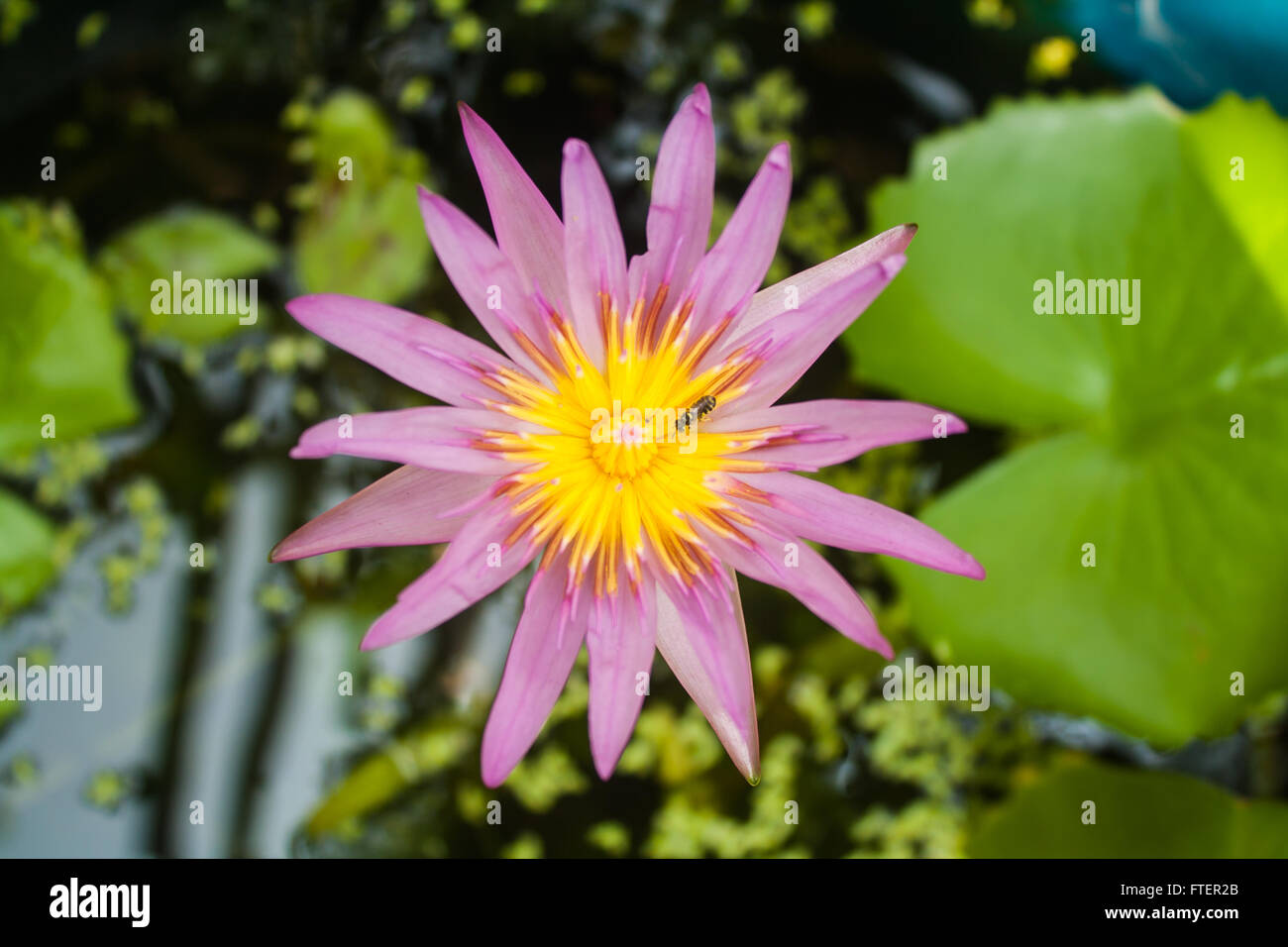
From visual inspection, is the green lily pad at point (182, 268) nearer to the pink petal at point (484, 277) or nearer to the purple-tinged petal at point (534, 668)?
the pink petal at point (484, 277)

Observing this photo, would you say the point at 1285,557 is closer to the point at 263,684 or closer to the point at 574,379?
the point at 574,379

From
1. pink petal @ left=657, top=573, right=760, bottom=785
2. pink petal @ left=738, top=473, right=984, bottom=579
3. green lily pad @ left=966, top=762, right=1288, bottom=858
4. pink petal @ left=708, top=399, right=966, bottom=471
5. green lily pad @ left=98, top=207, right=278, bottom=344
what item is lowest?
green lily pad @ left=966, top=762, right=1288, bottom=858

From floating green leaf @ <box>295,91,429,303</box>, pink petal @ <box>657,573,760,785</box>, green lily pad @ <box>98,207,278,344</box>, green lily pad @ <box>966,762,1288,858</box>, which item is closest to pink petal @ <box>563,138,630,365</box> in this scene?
pink petal @ <box>657,573,760,785</box>

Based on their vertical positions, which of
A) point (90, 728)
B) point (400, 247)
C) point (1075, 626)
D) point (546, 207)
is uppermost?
point (400, 247)

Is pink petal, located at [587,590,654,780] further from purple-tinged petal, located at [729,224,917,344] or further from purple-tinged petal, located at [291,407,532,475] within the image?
purple-tinged petal, located at [729,224,917,344]

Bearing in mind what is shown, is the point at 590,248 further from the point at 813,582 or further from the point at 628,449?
the point at 813,582

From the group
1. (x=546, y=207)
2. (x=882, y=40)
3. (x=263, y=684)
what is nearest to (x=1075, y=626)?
(x=546, y=207)

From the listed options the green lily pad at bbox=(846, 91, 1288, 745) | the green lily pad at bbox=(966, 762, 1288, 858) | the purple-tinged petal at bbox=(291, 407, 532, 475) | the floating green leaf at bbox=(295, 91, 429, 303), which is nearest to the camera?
the purple-tinged petal at bbox=(291, 407, 532, 475)

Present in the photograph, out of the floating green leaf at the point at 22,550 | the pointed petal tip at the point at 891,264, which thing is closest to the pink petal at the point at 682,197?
the pointed petal tip at the point at 891,264
